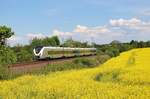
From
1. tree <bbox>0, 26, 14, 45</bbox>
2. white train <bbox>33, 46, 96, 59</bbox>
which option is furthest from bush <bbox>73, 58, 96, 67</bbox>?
tree <bbox>0, 26, 14, 45</bbox>

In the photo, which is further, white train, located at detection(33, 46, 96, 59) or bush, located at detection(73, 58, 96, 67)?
bush, located at detection(73, 58, 96, 67)

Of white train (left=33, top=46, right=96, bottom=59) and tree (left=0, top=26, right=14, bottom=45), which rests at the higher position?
tree (left=0, top=26, right=14, bottom=45)

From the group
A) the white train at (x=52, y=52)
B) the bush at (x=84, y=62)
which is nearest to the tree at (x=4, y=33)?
the white train at (x=52, y=52)

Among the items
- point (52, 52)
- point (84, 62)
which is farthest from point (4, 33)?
point (84, 62)

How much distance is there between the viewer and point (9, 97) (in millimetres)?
14430

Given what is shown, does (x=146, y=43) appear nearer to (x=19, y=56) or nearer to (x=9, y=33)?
(x=19, y=56)

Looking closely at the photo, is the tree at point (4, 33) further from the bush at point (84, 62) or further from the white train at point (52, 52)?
the bush at point (84, 62)

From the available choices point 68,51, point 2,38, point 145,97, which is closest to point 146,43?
point 68,51

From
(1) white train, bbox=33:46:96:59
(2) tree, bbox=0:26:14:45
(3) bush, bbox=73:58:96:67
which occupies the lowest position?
(3) bush, bbox=73:58:96:67

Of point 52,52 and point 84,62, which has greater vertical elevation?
point 52,52

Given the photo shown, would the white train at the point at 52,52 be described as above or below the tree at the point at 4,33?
below

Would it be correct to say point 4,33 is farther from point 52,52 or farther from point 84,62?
point 84,62

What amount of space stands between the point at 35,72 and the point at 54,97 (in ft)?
67.5

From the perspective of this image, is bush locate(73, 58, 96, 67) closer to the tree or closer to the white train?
the white train
